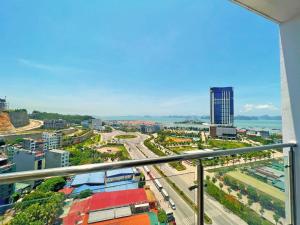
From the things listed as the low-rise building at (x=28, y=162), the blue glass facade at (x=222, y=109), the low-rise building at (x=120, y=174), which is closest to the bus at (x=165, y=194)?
the low-rise building at (x=120, y=174)

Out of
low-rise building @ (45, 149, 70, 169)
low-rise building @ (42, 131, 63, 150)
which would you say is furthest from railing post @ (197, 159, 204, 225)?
low-rise building @ (42, 131, 63, 150)

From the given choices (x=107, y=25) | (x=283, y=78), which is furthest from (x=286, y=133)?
(x=107, y=25)

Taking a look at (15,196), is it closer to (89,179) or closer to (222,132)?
(89,179)

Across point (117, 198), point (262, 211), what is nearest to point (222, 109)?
point (262, 211)

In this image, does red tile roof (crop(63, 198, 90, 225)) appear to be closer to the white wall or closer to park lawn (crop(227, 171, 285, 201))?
park lawn (crop(227, 171, 285, 201))

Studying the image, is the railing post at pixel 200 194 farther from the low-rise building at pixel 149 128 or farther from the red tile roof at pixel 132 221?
the low-rise building at pixel 149 128

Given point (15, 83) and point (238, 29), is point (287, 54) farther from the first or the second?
point (15, 83)
